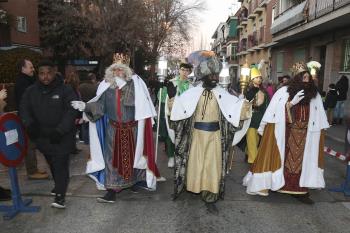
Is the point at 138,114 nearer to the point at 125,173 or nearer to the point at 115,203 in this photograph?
the point at 125,173

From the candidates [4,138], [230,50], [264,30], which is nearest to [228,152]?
[4,138]

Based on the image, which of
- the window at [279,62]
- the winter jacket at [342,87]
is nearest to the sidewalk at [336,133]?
the winter jacket at [342,87]

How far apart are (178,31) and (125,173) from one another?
3326 centimetres

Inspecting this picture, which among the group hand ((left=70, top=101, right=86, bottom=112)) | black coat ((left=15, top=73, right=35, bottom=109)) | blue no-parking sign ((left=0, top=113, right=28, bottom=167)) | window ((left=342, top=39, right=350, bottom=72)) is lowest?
blue no-parking sign ((left=0, top=113, right=28, bottom=167))

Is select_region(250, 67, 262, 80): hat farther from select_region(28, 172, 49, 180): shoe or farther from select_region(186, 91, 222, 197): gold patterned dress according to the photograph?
select_region(28, 172, 49, 180): shoe

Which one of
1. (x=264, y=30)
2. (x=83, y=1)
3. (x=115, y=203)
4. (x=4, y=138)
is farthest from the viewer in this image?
(x=264, y=30)

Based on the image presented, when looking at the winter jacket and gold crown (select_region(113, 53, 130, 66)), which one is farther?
the winter jacket

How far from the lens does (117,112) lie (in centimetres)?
484

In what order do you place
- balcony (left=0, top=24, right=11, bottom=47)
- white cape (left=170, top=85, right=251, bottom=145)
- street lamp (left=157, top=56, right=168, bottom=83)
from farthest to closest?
1. balcony (left=0, top=24, right=11, bottom=47)
2. street lamp (left=157, top=56, right=168, bottom=83)
3. white cape (left=170, top=85, right=251, bottom=145)

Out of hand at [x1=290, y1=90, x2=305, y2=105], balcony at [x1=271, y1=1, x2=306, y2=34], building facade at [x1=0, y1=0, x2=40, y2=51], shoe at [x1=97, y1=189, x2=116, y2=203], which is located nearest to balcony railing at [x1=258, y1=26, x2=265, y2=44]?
balcony at [x1=271, y1=1, x2=306, y2=34]

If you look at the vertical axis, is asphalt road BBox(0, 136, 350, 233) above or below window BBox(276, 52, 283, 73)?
below

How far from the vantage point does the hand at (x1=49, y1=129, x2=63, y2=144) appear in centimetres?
423

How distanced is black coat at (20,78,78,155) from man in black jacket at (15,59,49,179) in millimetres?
1167

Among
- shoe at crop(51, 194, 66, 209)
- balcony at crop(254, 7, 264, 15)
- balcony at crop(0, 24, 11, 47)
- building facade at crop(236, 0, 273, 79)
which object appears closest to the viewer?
shoe at crop(51, 194, 66, 209)
